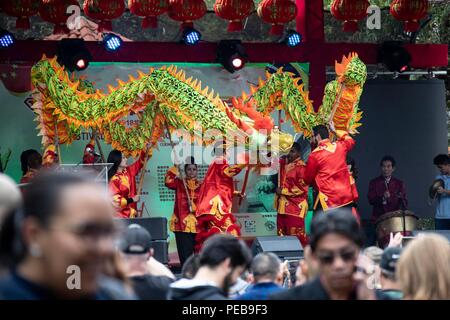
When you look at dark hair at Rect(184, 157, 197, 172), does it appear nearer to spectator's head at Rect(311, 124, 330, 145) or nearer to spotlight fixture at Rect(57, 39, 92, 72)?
spectator's head at Rect(311, 124, 330, 145)

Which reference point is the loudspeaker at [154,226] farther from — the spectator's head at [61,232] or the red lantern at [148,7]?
the spectator's head at [61,232]

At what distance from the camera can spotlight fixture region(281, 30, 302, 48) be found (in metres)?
13.6

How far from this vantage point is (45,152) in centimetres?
1137

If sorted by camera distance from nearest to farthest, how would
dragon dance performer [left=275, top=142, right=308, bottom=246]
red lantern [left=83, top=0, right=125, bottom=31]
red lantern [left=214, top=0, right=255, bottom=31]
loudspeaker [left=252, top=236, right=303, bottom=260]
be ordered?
loudspeaker [left=252, top=236, right=303, bottom=260], red lantern [left=83, top=0, right=125, bottom=31], dragon dance performer [left=275, top=142, right=308, bottom=246], red lantern [left=214, top=0, right=255, bottom=31]

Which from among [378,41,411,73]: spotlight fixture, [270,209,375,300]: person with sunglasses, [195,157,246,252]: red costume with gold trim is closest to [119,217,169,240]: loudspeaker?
[195,157,246,252]: red costume with gold trim

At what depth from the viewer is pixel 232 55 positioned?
1335cm

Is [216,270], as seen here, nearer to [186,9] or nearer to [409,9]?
[186,9]

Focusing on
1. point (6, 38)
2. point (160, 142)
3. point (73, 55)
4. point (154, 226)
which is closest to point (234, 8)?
point (160, 142)

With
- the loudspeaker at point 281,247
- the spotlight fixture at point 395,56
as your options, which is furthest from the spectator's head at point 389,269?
the spotlight fixture at point 395,56

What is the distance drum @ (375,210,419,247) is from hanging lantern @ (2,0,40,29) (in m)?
4.56

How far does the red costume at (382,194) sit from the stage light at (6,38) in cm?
473

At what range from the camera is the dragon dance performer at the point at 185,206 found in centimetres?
1207
